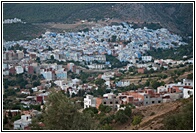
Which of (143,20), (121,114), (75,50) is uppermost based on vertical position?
(143,20)

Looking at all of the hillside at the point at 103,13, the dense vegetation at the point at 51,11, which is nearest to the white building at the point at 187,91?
the hillside at the point at 103,13

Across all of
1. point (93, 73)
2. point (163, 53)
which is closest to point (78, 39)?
point (163, 53)

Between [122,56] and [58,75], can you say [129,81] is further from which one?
[122,56]

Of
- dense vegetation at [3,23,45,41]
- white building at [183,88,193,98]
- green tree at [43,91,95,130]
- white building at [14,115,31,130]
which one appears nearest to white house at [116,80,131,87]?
white building at [183,88,193,98]

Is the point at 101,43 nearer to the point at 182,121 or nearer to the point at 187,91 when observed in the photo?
the point at 187,91

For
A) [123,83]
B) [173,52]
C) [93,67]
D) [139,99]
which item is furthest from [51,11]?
[139,99]

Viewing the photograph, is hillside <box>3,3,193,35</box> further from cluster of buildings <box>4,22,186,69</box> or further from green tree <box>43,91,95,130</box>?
green tree <box>43,91,95,130</box>

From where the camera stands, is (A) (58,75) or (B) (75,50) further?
(B) (75,50)
